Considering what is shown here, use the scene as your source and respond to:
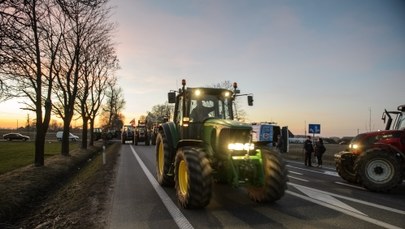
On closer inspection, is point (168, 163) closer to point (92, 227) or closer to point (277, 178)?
point (277, 178)

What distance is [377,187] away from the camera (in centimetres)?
1234

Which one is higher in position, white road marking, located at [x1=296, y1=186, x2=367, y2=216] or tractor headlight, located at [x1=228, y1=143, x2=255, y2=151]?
tractor headlight, located at [x1=228, y1=143, x2=255, y2=151]

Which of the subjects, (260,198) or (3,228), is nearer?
(3,228)

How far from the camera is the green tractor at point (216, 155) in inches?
345

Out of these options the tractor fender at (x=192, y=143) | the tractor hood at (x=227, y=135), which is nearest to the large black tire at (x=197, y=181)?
the tractor hood at (x=227, y=135)

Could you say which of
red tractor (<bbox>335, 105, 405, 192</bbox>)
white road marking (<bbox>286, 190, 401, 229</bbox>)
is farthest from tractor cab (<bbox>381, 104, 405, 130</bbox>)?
white road marking (<bbox>286, 190, 401, 229</bbox>)

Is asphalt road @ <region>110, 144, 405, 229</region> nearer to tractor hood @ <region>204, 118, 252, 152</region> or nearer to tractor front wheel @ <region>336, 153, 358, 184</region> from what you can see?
tractor hood @ <region>204, 118, 252, 152</region>

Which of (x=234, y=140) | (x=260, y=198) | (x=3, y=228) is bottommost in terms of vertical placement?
(x=3, y=228)

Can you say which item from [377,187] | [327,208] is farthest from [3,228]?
[377,187]

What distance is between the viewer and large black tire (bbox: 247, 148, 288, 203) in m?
9.22

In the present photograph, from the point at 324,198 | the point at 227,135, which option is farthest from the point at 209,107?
the point at 324,198

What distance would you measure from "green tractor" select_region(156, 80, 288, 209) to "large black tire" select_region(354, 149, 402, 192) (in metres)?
4.39

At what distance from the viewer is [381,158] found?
498 inches

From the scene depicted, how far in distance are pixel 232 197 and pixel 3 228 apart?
533cm
